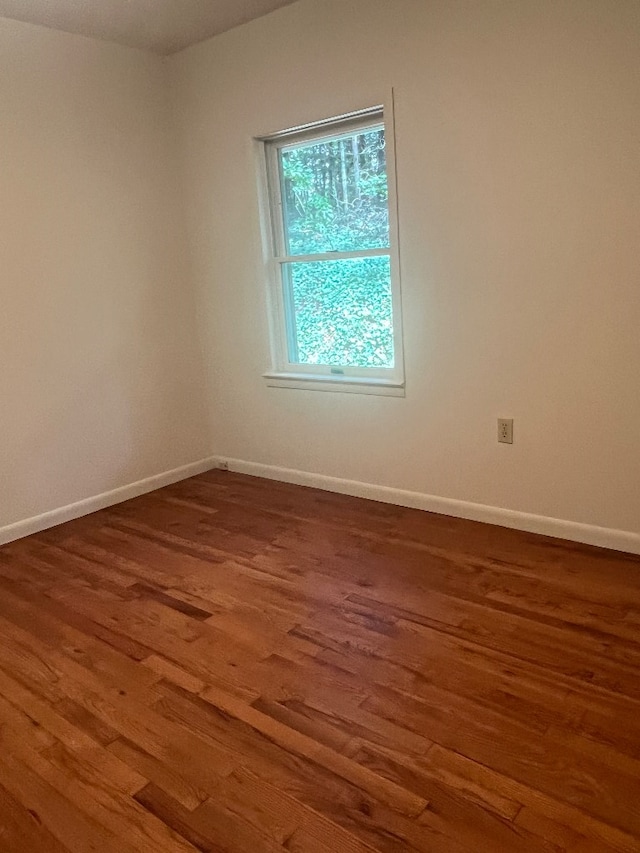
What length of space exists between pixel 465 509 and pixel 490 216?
132 cm

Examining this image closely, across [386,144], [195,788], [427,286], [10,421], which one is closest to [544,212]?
[427,286]

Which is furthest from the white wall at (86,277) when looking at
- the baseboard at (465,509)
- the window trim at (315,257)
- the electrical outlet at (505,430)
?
the electrical outlet at (505,430)

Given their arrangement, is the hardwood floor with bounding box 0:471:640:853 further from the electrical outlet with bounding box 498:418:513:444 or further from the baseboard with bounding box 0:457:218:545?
the electrical outlet with bounding box 498:418:513:444

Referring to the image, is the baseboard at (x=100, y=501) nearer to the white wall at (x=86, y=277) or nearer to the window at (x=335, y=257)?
the white wall at (x=86, y=277)

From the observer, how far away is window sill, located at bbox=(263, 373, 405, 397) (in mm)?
3316

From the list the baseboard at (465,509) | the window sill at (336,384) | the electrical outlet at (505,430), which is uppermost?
the window sill at (336,384)

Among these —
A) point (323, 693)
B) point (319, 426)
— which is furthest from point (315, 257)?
point (323, 693)

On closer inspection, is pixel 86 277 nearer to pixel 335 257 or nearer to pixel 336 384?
pixel 335 257

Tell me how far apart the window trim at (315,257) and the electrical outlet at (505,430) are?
0.52 m

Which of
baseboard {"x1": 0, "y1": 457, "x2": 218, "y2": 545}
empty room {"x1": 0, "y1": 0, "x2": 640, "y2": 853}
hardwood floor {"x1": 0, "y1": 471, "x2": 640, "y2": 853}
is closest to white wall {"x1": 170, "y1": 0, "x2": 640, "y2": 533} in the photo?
empty room {"x1": 0, "y1": 0, "x2": 640, "y2": 853}

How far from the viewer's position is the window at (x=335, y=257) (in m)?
3.22

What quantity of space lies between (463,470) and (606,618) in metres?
1.03

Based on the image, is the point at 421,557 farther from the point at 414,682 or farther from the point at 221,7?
the point at 221,7

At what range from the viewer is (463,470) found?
3.17 m
